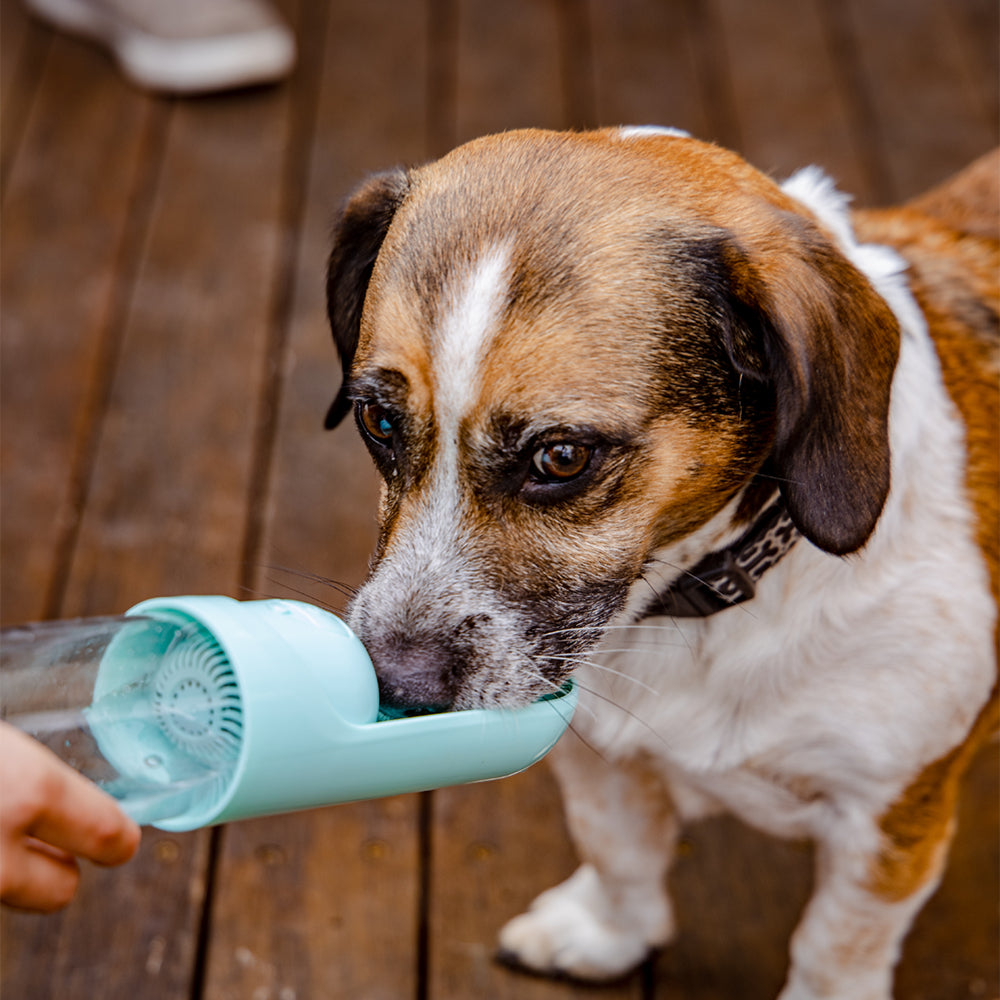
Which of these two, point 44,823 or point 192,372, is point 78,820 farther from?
point 192,372

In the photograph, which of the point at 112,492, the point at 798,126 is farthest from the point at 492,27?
the point at 112,492

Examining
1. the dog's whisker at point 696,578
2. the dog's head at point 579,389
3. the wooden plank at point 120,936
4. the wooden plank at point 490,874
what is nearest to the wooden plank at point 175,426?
the wooden plank at point 120,936

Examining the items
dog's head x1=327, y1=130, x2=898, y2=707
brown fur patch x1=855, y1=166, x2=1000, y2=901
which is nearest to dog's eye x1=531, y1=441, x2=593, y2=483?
dog's head x1=327, y1=130, x2=898, y2=707

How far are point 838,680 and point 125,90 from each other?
113 inches

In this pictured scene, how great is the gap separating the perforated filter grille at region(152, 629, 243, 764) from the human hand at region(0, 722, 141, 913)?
0.39 ft

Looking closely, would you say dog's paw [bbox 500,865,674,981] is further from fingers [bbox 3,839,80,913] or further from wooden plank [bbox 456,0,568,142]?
wooden plank [bbox 456,0,568,142]

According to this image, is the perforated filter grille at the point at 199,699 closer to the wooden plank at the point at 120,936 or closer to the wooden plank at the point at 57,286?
the wooden plank at the point at 120,936

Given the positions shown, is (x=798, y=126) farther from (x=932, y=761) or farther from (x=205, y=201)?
(x=932, y=761)

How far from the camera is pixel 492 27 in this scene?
371 cm

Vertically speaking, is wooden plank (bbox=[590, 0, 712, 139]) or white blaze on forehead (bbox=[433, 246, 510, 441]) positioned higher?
white blaze on forehead (bbox=[433, 246, 510, 441])

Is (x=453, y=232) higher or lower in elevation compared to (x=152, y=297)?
higher

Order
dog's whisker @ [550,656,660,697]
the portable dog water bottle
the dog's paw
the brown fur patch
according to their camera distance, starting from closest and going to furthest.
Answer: the portable dog water bottle
dog's whisker @ [550,656,660,697]
the brown fur patch
the dog's paw

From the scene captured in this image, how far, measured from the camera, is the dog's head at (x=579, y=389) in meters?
1.26

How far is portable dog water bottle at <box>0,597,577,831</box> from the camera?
1161 mm
